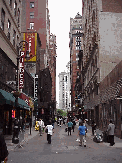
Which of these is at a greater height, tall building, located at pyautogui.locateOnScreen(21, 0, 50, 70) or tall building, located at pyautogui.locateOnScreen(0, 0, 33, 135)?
tall building, located at pyautogui.locateOnScreen(21, 0, 50, 70)

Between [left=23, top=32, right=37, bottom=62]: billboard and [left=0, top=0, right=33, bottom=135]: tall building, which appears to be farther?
[left=23, top=32, right=37, bottom=62]: billboard

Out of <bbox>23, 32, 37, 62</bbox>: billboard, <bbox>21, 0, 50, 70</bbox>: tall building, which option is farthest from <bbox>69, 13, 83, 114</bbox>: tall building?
<bbox>23, 32, 37, 62</bbox>: billboard

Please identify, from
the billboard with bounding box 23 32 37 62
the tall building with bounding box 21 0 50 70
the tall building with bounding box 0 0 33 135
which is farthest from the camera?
the tall building with bounding box 21 0 50 70

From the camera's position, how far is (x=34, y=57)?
54.1 metres

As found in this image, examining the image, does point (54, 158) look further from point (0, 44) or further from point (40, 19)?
point (40, 19)

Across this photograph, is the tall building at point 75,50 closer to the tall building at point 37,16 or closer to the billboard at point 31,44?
the tall building at point 37,16

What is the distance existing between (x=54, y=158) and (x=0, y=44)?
12161 millimetres

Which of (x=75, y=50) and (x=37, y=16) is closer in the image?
(x=37, y=16)

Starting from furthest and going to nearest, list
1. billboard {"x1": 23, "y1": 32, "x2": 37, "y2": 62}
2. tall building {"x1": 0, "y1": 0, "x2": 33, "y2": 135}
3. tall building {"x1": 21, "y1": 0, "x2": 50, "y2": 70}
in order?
tall building {"x1": 21, "y1": 0, "x2": 50, "y2": 70}, billboard {"x1": 23, "y1": 32, "x2": 37, "y2": 62}, tall building {"x1": 0, "y1": 0, "x2": 33, "y2": 135}

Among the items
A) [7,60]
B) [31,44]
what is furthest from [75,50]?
[7,60]

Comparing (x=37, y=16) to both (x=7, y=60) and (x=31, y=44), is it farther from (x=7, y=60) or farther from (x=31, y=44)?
(x=7, y=60)

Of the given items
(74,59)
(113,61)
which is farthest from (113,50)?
(74,59)

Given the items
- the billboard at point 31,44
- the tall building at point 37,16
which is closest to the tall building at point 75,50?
the tall building at point 37,16

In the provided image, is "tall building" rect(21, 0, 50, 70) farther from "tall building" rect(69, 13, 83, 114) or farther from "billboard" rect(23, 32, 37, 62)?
"tall building" rect(69, 13, 83, 114)
